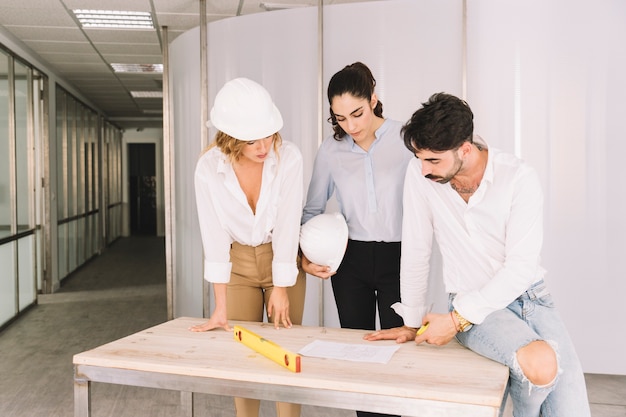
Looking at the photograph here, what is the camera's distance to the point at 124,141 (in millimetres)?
16172

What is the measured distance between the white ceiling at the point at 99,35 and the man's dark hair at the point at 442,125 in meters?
3.36

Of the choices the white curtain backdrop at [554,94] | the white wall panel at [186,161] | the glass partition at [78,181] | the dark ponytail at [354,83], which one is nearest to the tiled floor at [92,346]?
the glass partition at [78,181]

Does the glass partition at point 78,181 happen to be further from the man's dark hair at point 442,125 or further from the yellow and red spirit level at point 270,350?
the man's dark hair at point 442,125

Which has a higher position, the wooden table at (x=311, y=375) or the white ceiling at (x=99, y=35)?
the white ceiling at (x=99, y=35)

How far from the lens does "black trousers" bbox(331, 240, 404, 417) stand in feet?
7.95

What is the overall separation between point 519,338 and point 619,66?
112 inches

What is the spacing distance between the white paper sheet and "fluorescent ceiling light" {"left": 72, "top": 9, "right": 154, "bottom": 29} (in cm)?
424

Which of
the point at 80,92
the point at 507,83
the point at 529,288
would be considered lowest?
the point at 529,288

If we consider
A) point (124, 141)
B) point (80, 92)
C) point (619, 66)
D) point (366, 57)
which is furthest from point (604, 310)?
point (124, 141)

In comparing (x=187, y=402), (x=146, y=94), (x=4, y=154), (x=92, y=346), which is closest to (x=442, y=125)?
(x=187, y=402)

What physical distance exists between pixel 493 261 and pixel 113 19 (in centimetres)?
470

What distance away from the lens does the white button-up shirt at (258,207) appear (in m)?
2.26

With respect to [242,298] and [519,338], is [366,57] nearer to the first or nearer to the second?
[242,298]

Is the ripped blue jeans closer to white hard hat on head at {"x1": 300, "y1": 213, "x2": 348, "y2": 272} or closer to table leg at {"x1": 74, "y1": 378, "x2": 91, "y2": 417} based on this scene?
white hard hat on head at {"x1": 300, "y1": 213, "x2": 348, "y2": 272}
